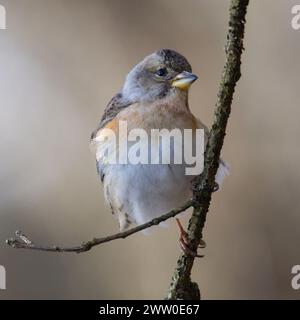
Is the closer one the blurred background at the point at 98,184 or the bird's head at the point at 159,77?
the bird's head at the point at 159,77

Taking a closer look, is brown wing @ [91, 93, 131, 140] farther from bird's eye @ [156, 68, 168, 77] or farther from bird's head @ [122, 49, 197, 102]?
bird's eye @ [156, 68, 168, 77]

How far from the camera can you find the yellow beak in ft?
→ 6.41

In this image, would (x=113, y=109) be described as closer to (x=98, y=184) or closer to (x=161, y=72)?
(x=161, y=72)

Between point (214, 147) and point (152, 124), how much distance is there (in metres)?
0.78

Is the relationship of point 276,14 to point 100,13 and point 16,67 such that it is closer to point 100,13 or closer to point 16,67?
point 100,13

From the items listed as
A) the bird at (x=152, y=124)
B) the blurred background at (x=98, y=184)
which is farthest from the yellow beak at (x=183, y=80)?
the blurred background at (x=98, y=184)

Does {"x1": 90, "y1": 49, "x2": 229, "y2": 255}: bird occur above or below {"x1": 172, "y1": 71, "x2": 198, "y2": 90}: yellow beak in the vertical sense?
below

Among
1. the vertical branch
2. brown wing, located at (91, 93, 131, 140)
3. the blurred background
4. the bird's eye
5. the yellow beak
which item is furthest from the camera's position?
the blurred background

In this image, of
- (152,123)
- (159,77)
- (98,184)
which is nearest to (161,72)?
(159,77)

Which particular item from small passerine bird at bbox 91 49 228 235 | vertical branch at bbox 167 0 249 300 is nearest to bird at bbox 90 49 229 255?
small passerine bird at bbox 91 49 228 235

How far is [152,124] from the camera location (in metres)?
2.09

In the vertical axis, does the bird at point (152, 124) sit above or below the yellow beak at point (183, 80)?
below

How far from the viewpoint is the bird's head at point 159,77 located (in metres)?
2.00

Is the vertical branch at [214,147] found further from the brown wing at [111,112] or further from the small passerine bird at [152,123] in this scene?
the brown wing at [111,112]
